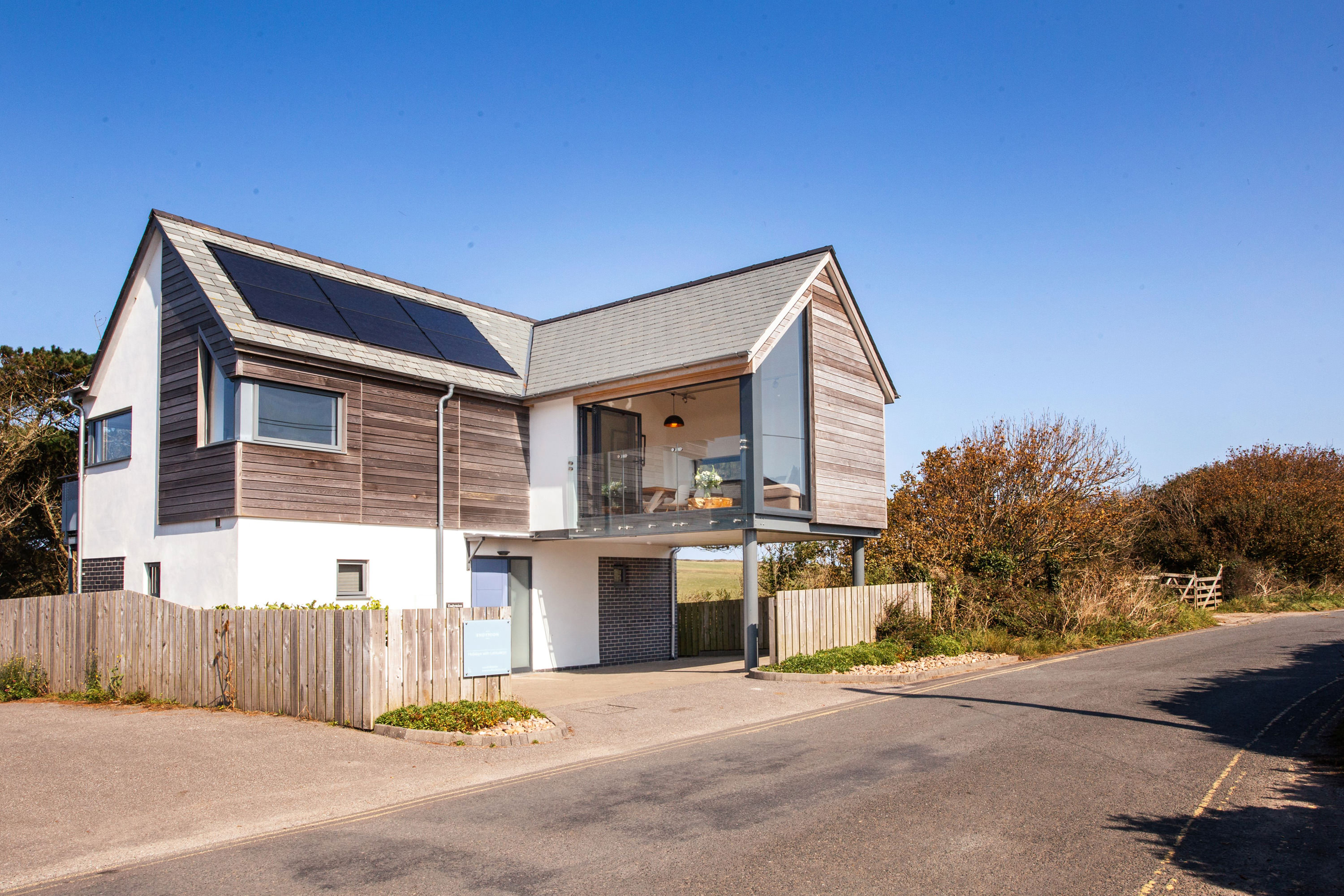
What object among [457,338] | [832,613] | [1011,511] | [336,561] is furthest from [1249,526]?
[336,561]

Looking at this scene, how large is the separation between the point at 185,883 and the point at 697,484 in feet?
40.5

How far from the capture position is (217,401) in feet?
51.4

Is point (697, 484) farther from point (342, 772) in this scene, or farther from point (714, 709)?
point (342, 772)

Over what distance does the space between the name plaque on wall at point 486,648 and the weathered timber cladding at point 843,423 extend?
8.00 meters

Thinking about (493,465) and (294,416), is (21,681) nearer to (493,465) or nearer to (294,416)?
(294,416)

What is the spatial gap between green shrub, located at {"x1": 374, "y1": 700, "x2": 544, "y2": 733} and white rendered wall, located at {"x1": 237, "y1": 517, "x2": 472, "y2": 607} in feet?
15.5

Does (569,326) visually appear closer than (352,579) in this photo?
No

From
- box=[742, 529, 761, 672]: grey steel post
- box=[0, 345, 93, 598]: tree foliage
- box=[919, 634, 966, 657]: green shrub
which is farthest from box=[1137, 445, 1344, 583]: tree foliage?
box=[0, 345, 93, 598]: tree foliage

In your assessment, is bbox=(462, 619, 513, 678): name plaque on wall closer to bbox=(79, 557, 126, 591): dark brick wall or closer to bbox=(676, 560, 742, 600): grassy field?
bbox=(79, 557, 126, 591): dark brick wall

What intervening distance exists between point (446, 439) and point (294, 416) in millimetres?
3150

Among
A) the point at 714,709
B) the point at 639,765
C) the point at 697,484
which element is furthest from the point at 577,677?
the point at 639,765

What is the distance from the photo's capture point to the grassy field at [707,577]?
43188 millimetres

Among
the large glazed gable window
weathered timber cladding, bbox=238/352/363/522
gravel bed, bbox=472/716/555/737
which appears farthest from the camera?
the large glazed gable window

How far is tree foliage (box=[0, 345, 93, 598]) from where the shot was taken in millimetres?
25328
